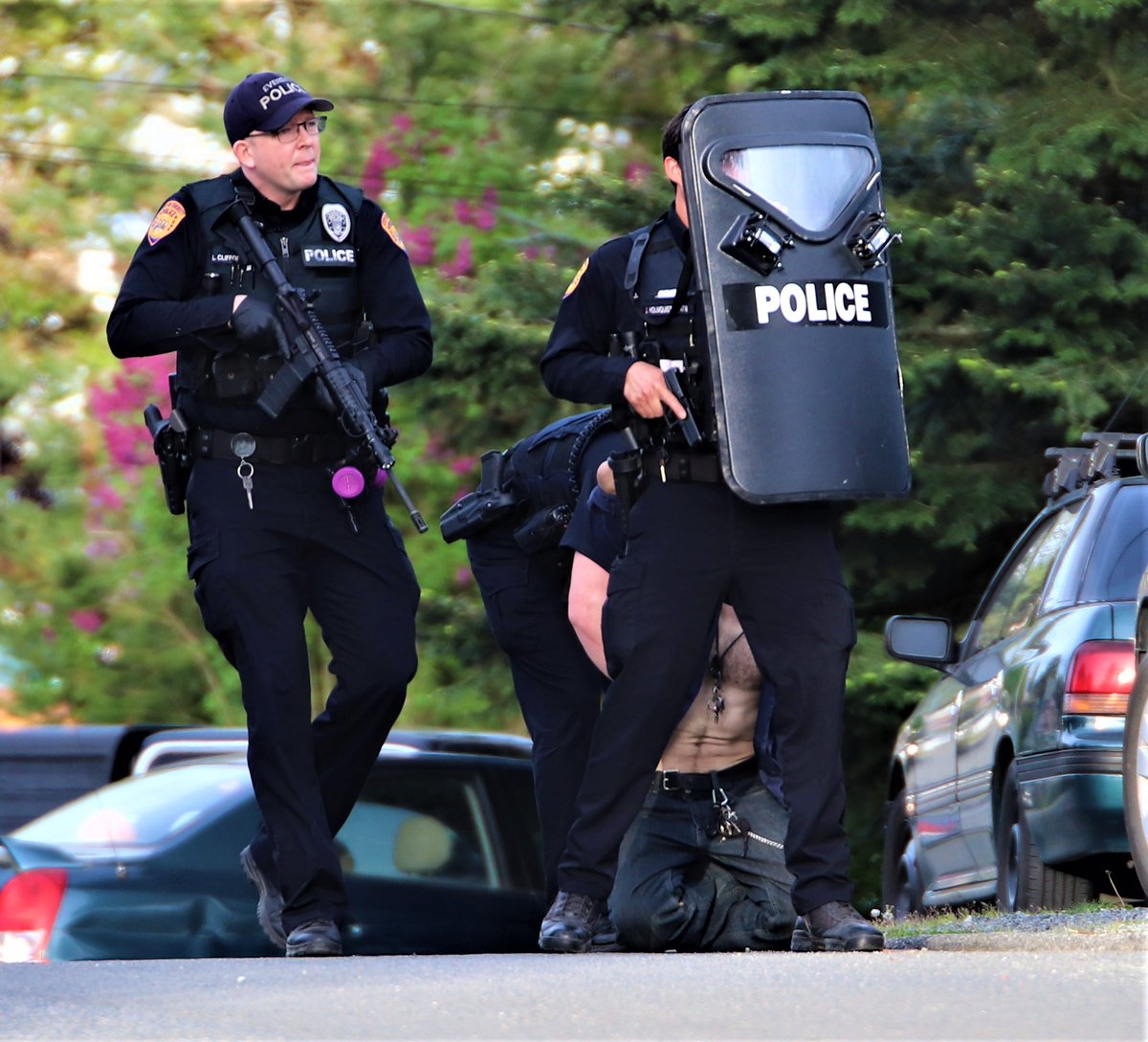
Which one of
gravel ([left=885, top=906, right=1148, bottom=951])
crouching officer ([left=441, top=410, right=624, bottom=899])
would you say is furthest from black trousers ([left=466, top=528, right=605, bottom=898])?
gravel ([left=885, top=906, right=1148, bottom=951])

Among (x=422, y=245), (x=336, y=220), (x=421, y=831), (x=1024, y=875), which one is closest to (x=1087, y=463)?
(x=1024, y=875)

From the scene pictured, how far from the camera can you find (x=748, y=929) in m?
6.43

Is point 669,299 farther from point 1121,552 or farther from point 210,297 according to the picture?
point 1121,552

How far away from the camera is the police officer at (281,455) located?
6.22m

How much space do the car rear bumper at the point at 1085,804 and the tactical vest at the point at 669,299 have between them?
1.72 metres

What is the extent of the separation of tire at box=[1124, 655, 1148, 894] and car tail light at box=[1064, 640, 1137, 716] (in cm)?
59

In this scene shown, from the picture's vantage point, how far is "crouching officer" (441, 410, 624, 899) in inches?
285

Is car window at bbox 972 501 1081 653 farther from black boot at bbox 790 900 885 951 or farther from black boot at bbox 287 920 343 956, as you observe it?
black boot at bbox 287 920 343 956

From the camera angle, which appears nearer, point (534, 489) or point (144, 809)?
point (144, 809)

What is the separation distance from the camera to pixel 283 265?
641 cm

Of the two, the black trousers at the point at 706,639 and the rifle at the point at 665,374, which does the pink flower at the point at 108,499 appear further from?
the black trousers at the point at 706,639

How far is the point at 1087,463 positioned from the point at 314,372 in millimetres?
2858

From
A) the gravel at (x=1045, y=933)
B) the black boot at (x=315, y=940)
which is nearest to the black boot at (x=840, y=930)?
the gravel at (x=1045, y=933)

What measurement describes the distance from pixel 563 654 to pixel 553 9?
6.44m
